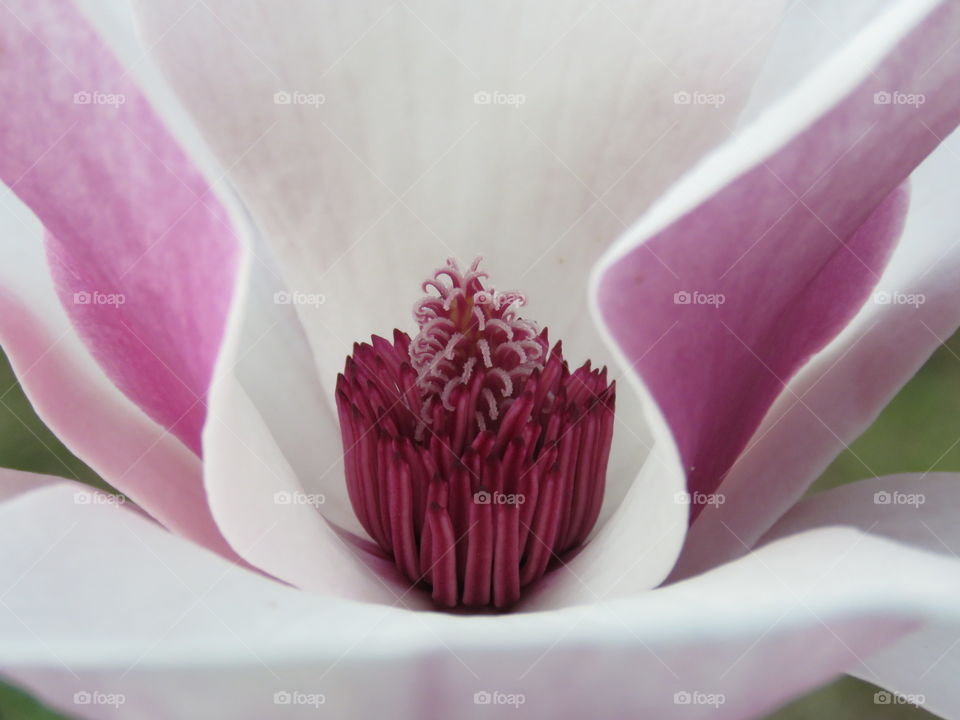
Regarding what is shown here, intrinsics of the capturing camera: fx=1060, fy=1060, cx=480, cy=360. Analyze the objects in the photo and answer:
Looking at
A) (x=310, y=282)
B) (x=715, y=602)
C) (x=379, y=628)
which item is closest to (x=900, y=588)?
A: (x=715, y=602)

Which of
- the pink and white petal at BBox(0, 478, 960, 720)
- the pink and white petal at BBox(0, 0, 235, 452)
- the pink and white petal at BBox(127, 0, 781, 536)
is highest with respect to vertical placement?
the pink and white petal at BBox(127, 0, 781, 536)

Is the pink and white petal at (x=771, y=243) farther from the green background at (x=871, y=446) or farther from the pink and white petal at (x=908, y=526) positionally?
the green background at (x=871, y=446)

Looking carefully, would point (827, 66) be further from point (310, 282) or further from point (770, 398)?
point (310, 282)

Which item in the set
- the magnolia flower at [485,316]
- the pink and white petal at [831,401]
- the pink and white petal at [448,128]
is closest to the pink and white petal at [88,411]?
the magnolia flower at [485,316]

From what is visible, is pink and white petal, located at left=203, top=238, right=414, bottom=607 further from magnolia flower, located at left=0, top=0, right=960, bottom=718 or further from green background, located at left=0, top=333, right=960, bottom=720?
green background, located at left=0, top=333, right=960, bottom=720

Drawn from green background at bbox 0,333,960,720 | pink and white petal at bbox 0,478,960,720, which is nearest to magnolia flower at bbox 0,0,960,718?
pink and white petal at bbox 0,478,960,720

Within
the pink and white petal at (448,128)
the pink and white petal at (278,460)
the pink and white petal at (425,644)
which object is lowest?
the pink and white petal at (425,644)
